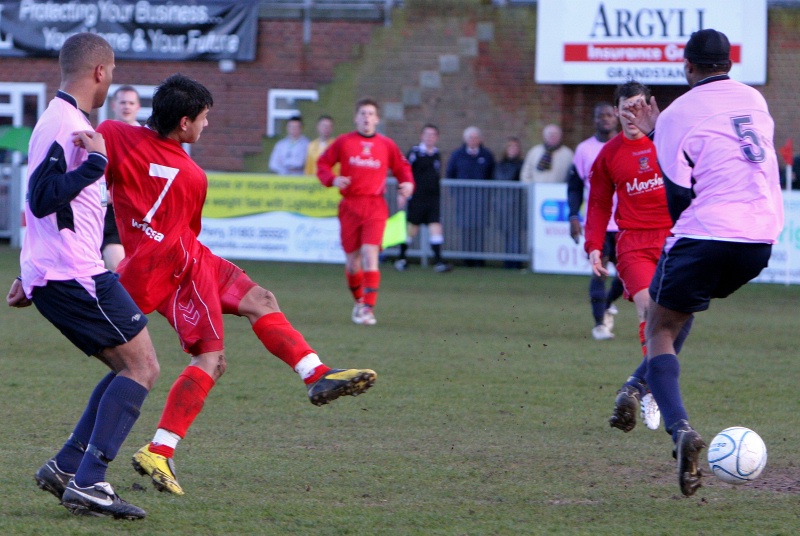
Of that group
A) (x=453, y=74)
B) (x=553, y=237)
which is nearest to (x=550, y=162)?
(x=553, y=237)

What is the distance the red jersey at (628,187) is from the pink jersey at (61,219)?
3938mm

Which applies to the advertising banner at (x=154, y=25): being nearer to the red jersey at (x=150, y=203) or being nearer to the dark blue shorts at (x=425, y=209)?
the dark blue shorts at (x=425, y=209)

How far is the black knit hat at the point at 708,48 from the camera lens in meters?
5.50

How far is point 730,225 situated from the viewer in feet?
17.3

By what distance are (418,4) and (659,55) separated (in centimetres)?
417

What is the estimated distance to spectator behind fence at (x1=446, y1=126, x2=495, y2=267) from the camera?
18000 mm

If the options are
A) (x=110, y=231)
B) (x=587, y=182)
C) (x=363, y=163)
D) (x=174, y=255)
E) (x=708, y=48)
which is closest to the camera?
(x=174, y=255)

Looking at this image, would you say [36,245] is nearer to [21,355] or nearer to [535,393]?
[535,393]

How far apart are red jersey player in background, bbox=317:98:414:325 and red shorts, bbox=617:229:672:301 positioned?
454 cm

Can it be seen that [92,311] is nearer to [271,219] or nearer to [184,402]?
[184,402]

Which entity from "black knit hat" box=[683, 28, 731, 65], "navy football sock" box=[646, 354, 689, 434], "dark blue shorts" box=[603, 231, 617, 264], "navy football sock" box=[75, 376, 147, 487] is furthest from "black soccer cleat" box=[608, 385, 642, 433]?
"dark blue shorts" box=[603, 231, 617, 264]

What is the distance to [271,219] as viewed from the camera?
1848cm

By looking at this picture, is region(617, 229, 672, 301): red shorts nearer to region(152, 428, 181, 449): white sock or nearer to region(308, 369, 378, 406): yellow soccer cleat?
region(308, 369, 378, 406): yellow soccer cleat

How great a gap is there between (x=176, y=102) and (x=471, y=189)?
12.9 metres
